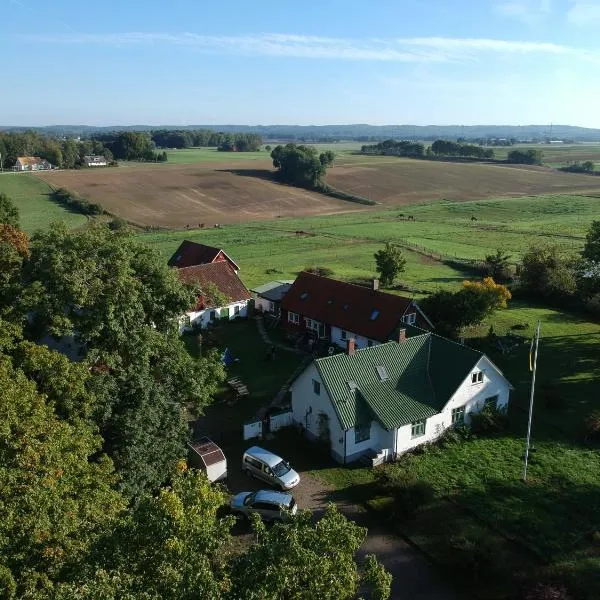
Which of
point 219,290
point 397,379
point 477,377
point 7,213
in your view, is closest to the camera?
point 397,379

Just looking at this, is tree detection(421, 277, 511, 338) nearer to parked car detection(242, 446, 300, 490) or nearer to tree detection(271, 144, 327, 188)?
parked car detection(242, 446, 300, 490)

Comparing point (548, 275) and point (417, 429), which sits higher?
point (548, 275)

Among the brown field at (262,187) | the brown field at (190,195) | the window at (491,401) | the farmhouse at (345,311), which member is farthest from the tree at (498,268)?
the brown field at (190,195)

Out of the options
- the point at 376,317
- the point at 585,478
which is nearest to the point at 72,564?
the point at 585,478

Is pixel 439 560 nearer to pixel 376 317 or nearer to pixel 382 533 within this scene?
pixel 382 533

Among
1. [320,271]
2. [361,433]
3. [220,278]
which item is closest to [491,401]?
[361,433]

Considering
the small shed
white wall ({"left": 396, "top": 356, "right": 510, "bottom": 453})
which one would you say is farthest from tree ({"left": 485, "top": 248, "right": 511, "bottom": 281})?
the small shed

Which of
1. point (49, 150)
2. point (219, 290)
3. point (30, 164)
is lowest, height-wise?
point (219, 290)

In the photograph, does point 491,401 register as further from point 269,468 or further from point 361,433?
point 269,468
